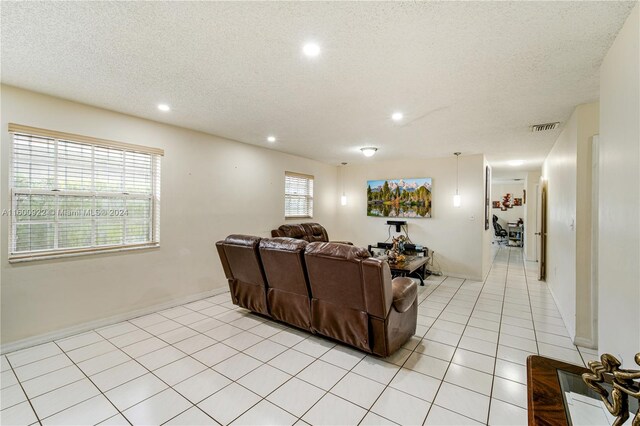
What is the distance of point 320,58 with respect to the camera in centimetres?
225

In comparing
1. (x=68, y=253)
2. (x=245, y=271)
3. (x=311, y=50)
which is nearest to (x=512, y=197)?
(x=245, y=271)

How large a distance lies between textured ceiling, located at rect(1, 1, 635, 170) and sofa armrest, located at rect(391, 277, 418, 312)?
6.56ft

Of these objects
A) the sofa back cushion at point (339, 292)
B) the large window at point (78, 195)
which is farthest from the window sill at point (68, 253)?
the sofa back cushion at point (339, 292)

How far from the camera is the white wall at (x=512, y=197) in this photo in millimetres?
12750

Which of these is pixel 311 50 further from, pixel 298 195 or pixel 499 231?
pixel 499 231

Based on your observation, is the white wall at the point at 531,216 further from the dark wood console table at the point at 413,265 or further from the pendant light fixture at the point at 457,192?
the dark wood console table at the point at 413,265

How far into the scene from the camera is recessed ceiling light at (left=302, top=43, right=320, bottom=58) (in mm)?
2068

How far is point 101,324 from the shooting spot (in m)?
3.38

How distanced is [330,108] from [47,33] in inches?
99.1

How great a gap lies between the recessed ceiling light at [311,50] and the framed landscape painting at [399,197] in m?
4.94

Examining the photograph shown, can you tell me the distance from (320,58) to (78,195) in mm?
3202

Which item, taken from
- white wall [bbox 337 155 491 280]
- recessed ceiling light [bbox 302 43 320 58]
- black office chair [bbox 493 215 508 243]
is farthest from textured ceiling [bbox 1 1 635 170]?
Result: black office chair [bbox 493 215 508 243]

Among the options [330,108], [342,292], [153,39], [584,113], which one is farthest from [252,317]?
[584,113]

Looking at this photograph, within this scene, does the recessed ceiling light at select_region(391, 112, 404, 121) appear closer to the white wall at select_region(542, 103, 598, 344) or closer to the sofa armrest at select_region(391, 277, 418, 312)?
the white wall at select_region(542, 103, 598, 344)
